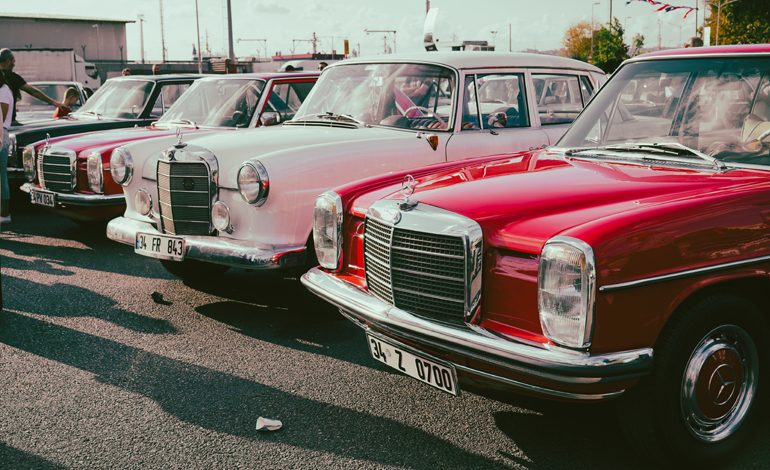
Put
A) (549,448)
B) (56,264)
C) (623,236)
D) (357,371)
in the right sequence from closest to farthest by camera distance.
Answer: (623,236)
(549,448)
(357,371)
(56,264)

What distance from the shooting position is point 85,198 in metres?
7.87

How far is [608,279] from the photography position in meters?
2.86

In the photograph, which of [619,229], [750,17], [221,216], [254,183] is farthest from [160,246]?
[750,17]

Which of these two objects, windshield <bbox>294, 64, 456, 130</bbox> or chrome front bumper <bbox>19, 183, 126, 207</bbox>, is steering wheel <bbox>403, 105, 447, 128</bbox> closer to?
windshield <bbox>294, 64, 456, 130</bbox>

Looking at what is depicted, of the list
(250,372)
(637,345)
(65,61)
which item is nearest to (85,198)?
(250,372)

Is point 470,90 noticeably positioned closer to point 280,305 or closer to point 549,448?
point 280,305

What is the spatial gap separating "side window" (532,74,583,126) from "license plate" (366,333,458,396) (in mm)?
3596

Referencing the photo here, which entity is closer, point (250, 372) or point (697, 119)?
point (697, 119)

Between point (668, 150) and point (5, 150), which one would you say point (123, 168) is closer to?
point (5, 150)

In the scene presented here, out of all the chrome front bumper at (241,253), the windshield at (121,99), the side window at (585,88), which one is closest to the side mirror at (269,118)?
the chrome front bumper at (241,253)

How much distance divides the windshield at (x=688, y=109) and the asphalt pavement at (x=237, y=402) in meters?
1.37

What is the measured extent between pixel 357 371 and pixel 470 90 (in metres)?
2.58

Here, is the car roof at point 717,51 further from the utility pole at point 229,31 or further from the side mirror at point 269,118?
the utility pole at point 229,31

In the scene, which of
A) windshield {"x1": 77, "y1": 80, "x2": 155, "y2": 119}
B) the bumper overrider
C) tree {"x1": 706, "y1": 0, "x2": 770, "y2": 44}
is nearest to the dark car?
windshield {"x1": 77, "y1": 80, "x2": 155, "y2": 119}
